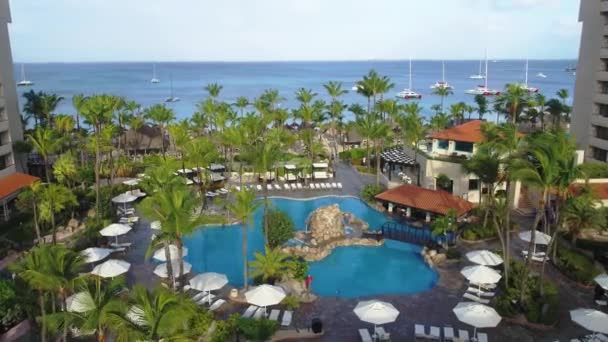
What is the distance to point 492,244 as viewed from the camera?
30.1 m

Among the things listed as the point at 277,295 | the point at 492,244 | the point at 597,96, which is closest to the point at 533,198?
the point at 492,244

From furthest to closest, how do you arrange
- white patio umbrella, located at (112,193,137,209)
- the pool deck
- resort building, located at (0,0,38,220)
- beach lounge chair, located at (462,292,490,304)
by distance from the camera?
resort building, located at (0,0,38,220) → white patio umbrella, located at (112,193,137,209) → beach lounge chair, located at (462,292,490,304) → the pool deck

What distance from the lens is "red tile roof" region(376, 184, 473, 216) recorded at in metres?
32.3

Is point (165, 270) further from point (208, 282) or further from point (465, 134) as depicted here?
point (465, 134)

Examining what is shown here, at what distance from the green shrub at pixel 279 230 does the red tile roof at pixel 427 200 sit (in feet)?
33.5

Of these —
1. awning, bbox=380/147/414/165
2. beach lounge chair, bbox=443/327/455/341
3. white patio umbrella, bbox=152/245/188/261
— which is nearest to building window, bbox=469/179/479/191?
awning, bbox=380/147/414/165

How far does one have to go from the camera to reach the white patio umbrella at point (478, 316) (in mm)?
18594

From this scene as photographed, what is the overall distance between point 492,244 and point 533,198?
9339 millimetres

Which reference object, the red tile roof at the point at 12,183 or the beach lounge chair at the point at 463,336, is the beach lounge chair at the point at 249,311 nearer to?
the beach lounge chair at the point at 463,336

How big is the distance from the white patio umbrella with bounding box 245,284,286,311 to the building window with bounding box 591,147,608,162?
120 feet

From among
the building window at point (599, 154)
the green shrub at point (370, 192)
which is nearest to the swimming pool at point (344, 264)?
the green shrub at point (370, 192)

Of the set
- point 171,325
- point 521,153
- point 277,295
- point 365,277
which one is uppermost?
point 521,153

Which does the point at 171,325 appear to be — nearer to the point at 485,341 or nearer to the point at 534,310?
the point at 485,341

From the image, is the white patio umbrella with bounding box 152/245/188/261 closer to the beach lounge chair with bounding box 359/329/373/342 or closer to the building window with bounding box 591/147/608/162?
the beach lounge chair with bounding box 359/329/373/342
